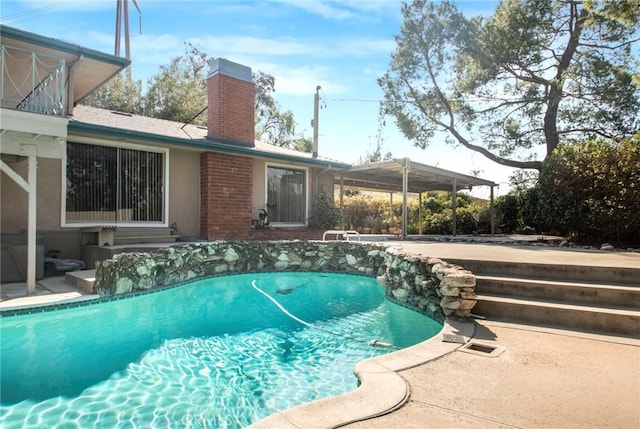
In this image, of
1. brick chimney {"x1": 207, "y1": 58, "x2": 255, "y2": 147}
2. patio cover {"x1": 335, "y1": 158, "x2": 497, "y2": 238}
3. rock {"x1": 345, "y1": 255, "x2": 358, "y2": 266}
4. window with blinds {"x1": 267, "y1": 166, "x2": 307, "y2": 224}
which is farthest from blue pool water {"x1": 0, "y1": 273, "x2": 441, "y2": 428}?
patio cover {"x1": 335, "y1": 158, "x2": 497, "y2": 238}

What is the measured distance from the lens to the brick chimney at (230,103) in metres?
12.1

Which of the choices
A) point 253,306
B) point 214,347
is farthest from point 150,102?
point 214,347

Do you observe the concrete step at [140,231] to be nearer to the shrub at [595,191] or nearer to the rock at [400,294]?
the rock at [400,294]

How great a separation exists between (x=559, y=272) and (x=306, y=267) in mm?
6371

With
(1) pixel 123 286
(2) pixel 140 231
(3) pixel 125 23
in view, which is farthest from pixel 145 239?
(3) pixel 125 23

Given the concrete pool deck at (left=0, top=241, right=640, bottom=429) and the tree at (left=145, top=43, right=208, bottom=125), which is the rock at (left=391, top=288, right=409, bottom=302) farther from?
the tree at (left=145, top=43, right=208, bottom=125)

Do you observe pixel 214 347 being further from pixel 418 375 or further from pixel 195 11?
pixel 195 11

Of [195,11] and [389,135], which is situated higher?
[389,135]

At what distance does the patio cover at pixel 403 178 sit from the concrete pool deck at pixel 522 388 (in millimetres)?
9727

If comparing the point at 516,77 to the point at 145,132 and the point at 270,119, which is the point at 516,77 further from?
the point at 270,119

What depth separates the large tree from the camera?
17516 mm

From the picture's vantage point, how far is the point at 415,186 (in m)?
19.8

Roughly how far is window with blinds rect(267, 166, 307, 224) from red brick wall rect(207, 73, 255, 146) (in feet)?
4.92

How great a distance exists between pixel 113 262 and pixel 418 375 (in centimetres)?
623
